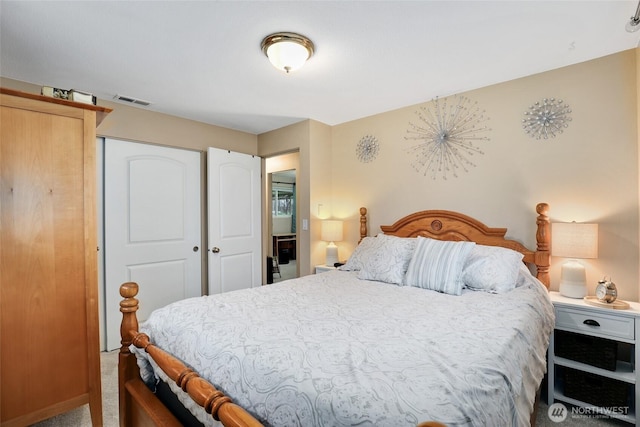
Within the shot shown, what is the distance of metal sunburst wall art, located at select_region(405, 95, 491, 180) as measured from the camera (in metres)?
2.73

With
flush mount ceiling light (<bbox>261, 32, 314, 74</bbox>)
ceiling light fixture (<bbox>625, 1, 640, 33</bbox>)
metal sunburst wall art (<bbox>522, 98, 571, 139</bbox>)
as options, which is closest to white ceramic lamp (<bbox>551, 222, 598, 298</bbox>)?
metal sunburst wall art (<bbox>522, 98, 571, 139</bbox>)

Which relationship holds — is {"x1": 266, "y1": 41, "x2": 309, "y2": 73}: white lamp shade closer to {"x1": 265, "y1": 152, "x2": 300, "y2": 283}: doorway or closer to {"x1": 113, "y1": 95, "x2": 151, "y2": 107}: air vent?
{"x1": 113, "y1": 95, "x2": 151, "y2": 107}: air vent

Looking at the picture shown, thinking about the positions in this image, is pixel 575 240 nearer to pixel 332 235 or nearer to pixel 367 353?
pixel 367 353

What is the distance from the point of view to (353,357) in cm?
108

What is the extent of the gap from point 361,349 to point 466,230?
196cm

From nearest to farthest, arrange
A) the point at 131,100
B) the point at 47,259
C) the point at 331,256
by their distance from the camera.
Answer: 1. the point at 47,259
2. the point at 131,100
3. the point at 331,256

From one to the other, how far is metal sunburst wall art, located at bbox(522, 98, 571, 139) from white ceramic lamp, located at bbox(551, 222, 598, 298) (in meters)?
0.73

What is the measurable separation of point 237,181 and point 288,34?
218 centimetres

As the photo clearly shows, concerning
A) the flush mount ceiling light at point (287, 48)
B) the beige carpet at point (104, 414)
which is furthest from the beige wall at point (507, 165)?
the beige carpet at point (104, 414)

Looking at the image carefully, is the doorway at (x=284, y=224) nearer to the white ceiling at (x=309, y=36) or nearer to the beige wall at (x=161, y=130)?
the beige wall at (x=161, y=130)

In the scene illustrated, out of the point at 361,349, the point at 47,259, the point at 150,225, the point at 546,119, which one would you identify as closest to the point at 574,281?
the point at 546,119

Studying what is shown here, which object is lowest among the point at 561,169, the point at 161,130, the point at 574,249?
the point at 574,249

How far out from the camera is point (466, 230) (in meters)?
2.71

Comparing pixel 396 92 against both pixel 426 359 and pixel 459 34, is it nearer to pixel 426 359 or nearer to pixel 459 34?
pixel 459 34
